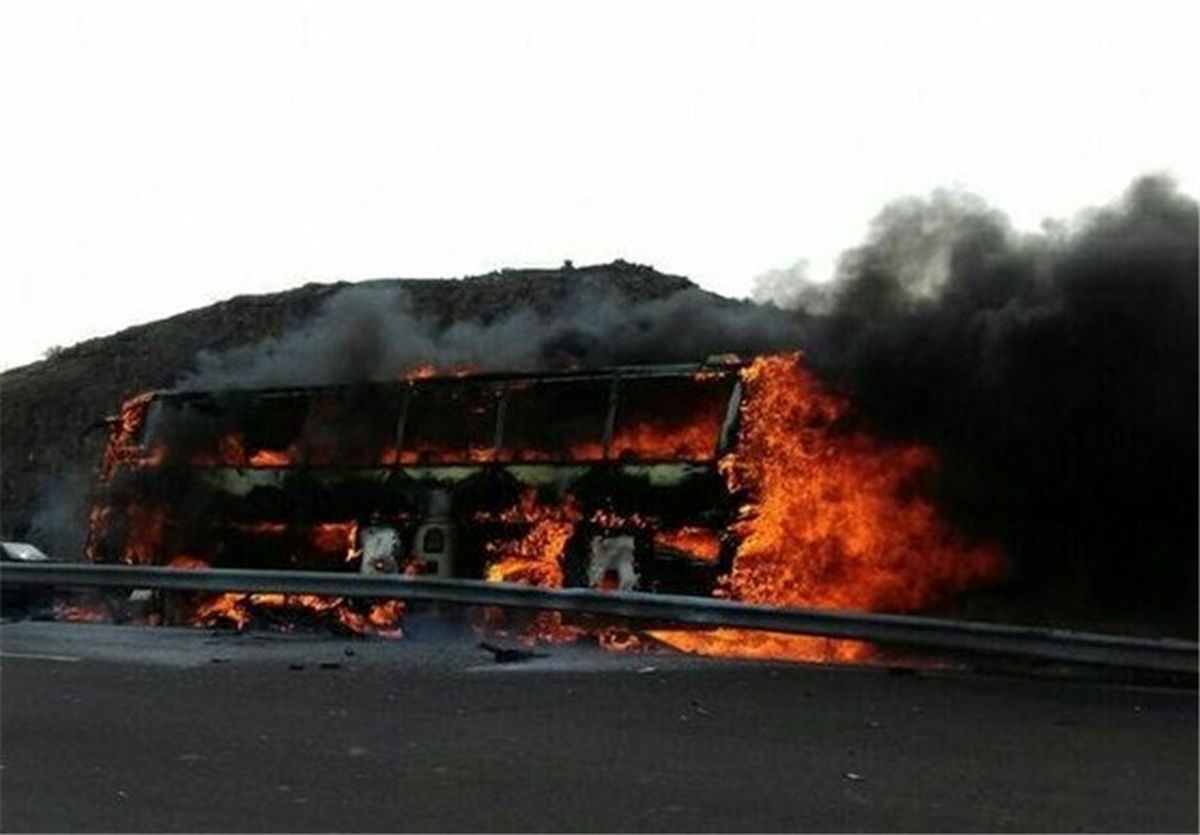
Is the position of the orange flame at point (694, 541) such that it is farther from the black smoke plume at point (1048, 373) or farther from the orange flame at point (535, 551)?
the black smoke plume at point (1048, 373)

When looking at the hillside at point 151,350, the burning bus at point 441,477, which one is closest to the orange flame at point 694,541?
the burning bus at point 441,477

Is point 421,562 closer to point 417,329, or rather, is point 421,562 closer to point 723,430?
point 723,430

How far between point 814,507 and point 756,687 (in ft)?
8.75

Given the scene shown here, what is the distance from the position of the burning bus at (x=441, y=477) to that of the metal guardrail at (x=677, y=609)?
28.7 inches

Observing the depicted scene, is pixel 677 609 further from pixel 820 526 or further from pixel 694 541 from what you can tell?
pixel 820 526

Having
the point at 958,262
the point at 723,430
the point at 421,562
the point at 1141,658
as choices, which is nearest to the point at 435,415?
the point at 421,562

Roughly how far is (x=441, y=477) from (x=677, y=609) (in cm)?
318

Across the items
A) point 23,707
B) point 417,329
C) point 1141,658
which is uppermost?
point 417,329

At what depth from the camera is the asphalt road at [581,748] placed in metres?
5.27

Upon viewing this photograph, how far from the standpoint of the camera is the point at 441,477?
1256 centimetres

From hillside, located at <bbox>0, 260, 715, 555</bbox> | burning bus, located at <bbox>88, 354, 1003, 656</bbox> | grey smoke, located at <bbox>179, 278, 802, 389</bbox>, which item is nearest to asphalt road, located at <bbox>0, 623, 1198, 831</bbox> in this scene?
burning bus, located at <bbox>88, 354, 1003, 656</bbox>

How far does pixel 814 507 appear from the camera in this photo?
35.8 ft

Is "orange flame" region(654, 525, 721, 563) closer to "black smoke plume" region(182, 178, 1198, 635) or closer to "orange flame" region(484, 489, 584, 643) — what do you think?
"orange flame" region(484, 489, 584, 643)

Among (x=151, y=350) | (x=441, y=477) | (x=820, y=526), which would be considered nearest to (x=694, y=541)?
(x=820, y=526)
